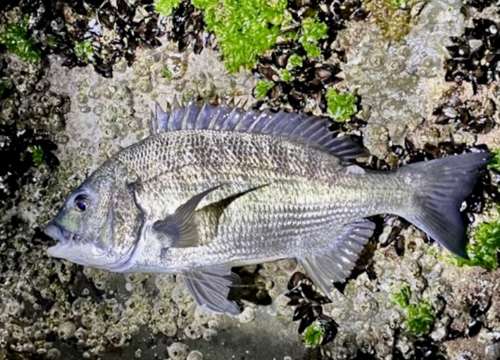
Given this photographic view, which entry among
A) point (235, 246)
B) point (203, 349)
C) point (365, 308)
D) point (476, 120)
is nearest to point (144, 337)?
point (203, 349)

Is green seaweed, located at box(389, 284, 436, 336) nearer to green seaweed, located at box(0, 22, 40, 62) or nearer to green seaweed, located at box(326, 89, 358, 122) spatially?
green seaweed, located at box(326, 89, 358, 122)

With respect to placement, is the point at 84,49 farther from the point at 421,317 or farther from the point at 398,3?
the point at 421,317

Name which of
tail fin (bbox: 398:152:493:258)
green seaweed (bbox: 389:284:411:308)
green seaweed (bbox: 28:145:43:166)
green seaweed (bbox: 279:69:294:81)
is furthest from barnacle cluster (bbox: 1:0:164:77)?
green seaweed (bbox: 389:284:411:308)

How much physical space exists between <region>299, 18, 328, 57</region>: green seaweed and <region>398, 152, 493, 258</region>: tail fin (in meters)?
0.57

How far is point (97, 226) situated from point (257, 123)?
2.07 ft

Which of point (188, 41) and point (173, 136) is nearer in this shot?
point (173, 136)

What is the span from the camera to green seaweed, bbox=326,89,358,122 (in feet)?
9.29

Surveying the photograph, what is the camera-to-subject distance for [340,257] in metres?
2.68

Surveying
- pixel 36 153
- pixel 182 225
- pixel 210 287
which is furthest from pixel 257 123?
pixel 36 153

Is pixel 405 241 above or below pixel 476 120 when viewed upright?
below

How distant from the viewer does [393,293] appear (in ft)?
9.41

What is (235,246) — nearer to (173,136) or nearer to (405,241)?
(173,136)

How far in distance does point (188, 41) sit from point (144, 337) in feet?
3.71

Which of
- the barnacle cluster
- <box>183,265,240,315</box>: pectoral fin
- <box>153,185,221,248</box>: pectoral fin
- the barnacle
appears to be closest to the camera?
<box>153,185,221,248</box>: pectoral fin
